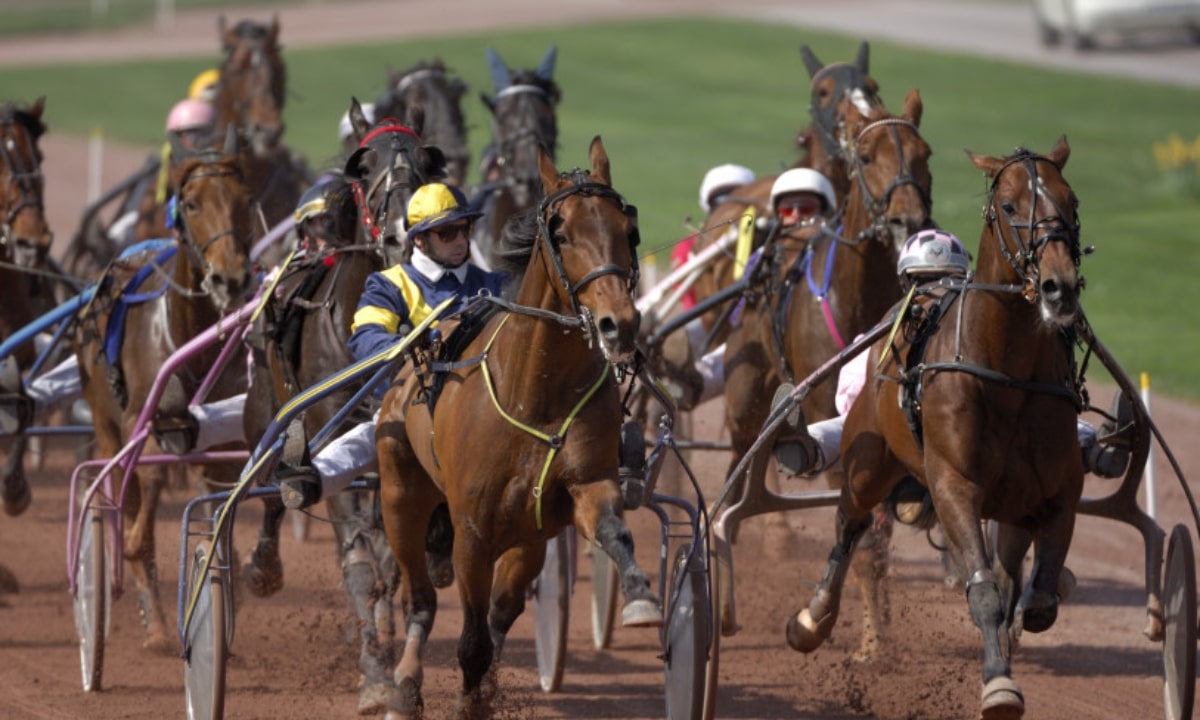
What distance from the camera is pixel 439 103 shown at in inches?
496

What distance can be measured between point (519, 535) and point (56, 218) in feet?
55.3

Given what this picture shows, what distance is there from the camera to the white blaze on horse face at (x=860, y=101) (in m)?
9.93

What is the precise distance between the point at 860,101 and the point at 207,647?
15.6 ft

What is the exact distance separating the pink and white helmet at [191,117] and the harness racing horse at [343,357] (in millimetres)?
4476

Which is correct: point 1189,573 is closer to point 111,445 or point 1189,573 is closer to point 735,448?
point 735,448

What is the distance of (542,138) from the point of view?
38.9 feet

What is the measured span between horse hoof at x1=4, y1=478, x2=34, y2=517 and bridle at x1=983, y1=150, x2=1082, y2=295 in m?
5.76

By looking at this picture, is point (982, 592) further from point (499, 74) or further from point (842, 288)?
point (499, 74)

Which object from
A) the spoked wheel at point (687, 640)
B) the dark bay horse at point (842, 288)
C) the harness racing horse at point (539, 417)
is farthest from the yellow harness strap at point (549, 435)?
the dark bay horse at point (842, 288)

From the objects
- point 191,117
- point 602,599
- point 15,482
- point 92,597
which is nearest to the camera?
point 92,597

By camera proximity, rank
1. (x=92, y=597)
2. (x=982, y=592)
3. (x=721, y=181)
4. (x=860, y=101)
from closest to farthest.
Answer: (x=982, y=592), (x=92, y=597), (x=860, y=101), (x=721, y=181)

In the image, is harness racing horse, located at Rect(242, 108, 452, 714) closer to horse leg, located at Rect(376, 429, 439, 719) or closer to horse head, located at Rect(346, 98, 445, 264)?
horse head, located at Rect(346, 98, 445, 264)

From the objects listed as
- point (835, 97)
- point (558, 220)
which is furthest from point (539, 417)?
point (835, 97)

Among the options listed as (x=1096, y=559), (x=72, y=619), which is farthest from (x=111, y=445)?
(x=1096, y=559)
